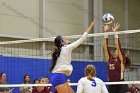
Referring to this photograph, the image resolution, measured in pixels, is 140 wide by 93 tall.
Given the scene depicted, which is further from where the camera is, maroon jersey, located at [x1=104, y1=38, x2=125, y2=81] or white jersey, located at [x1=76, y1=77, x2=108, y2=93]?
maroon jersey, located at [x1=104, y1=38, x2=125, y2=81]

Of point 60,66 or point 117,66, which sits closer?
point 60,66

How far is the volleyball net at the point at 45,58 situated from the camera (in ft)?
37.4

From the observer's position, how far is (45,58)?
12.2 meters

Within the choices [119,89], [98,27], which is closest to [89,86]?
[119,89]

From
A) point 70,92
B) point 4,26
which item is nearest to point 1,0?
point 4,26

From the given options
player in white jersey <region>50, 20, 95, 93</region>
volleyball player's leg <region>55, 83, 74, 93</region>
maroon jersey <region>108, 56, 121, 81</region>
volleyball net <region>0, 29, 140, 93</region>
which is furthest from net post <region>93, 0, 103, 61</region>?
volleyball player's leg <region>55, 83, 74, 93</region>

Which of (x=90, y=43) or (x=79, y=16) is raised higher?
(x=79, y=16)

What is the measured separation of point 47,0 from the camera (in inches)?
531

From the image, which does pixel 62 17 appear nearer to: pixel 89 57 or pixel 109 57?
pixel 89 57

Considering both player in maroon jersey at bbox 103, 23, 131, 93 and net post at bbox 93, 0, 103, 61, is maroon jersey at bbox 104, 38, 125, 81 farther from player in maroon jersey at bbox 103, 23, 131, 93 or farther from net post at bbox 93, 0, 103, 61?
net post at bbox 93, 0, 103, 61

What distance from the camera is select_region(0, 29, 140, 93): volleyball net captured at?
1140cm

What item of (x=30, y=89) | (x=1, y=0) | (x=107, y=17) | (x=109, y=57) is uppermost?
(x=1, y=0)

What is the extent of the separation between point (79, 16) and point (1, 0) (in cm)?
314

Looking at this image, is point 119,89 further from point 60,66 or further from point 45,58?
point 45,58
